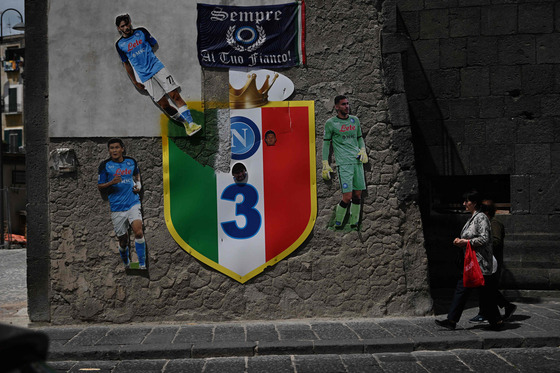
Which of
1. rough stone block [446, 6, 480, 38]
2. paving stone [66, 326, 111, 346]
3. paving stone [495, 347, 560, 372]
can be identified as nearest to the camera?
paving stone [495, 347, 560, 372]

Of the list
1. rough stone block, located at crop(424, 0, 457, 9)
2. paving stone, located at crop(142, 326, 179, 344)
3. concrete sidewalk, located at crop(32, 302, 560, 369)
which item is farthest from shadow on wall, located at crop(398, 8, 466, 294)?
paving stone, located at crop(142, 326, 179, 344)

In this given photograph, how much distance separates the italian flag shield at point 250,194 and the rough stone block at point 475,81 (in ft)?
10.1

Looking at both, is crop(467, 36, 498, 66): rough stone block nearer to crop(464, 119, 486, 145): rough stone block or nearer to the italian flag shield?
crop(464, 119, 486, 145): rough stone block

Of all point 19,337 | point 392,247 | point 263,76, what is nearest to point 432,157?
point 392,247

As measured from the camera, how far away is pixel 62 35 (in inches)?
325

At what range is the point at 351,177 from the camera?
834cm

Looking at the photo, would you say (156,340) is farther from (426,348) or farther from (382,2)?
(382,2)

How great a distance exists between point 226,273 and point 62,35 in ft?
12.6

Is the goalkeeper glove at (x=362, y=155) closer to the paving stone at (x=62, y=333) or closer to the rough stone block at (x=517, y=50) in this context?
the rough stone block at (x=517, y=50)

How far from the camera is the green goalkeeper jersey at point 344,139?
8352mm

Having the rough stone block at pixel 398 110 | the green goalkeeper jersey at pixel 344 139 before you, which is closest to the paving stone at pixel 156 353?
the green goalkeeper jersey at pixel 344 139

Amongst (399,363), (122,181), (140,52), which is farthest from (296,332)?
(140,52)

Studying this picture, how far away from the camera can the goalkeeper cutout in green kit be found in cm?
832

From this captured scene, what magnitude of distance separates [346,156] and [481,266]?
2250 mm
